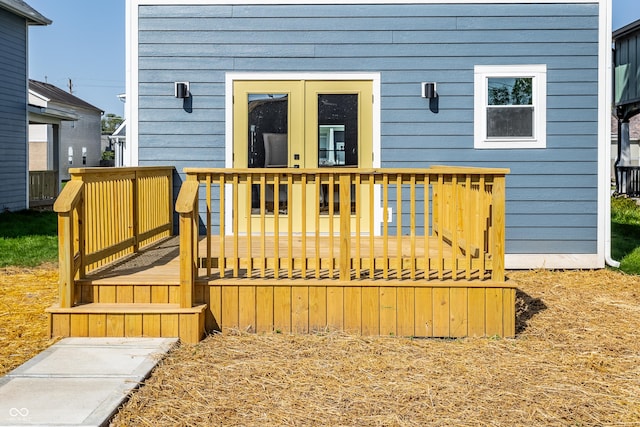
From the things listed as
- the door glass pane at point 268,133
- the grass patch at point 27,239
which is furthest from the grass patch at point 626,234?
the grass patch at point 27,239

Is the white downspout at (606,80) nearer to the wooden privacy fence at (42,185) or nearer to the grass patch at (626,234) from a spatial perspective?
the grass patch at (626,234)

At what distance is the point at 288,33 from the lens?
24.5 ft

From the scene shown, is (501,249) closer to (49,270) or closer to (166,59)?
(166,59)

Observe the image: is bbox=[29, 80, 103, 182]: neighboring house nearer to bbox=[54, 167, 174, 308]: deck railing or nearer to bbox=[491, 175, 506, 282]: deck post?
bbox=[54, 167, 174, 308]: deck railing

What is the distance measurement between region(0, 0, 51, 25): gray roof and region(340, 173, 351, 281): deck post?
11745 millimetres

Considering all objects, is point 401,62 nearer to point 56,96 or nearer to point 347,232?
point 347,232

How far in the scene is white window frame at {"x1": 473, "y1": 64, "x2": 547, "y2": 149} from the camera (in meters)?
7.50

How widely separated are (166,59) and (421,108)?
9.46 feet

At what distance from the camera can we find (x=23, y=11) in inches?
580

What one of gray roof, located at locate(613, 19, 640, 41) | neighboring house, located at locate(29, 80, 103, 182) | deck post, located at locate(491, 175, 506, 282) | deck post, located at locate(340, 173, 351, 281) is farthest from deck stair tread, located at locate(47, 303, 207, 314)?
neighboring house, located at locate(29, 80, 103, 182)

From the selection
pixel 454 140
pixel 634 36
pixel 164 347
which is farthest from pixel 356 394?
pixel 634 36

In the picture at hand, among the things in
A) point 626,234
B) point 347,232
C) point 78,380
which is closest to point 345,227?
point 347,232

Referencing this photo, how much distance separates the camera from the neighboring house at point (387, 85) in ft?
24.5

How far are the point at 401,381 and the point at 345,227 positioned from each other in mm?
1439
